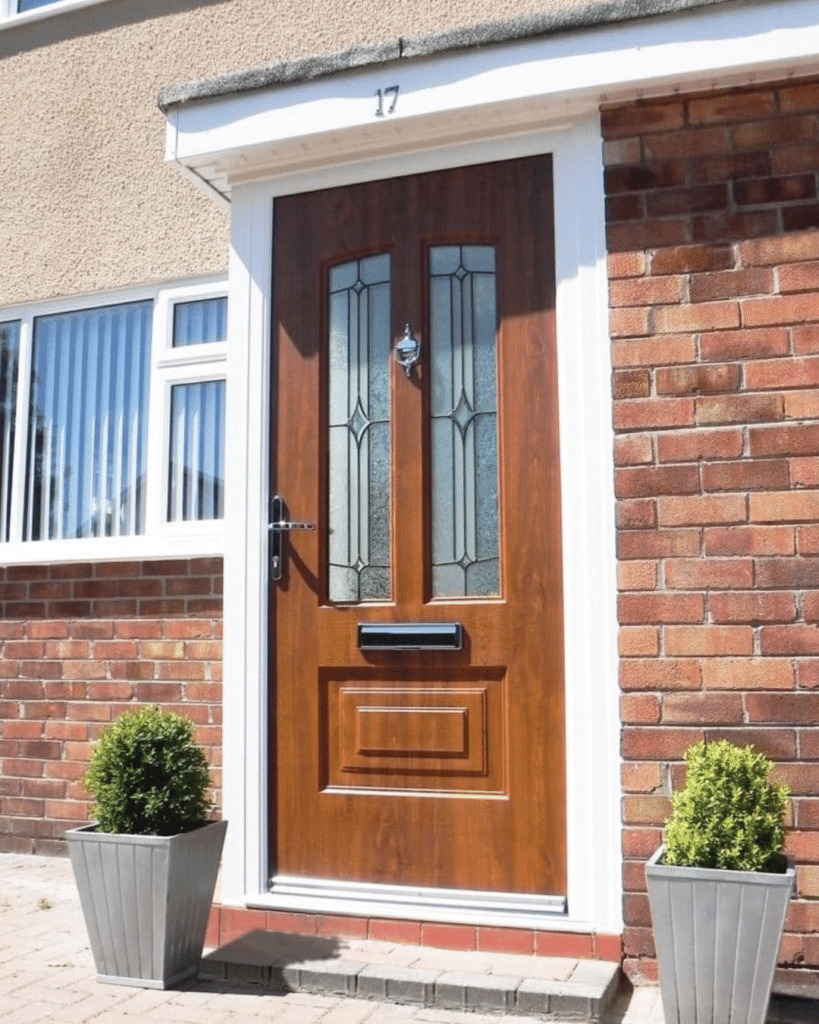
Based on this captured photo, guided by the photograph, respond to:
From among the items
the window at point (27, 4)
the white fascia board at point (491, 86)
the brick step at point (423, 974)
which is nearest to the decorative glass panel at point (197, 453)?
the white fascia board at point (491, 86)

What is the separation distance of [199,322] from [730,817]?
3.78 meters

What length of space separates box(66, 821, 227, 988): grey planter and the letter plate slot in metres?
0.85

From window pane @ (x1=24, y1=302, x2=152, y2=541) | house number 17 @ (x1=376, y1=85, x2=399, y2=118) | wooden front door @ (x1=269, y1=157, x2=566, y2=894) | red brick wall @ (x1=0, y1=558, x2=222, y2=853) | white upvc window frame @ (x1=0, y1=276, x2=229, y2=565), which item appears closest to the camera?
wooden front door @ (x1=269, y1=157, x2=566, y2=894)

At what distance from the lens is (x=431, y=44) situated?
147 inches

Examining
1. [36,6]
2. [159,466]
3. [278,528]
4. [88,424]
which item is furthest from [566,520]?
[36,6]

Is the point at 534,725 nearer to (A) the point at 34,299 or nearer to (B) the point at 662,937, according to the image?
(B) the point at 662,937

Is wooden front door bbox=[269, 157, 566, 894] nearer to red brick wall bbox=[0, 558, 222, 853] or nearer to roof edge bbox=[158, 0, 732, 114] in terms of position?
roof edge bbox=[158, 0, 732, 114]

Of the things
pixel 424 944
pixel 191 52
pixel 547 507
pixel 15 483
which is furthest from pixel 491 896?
pixel 191 52

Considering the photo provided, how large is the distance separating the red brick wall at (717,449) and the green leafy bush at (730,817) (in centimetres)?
36

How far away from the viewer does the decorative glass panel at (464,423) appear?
12.6 feet

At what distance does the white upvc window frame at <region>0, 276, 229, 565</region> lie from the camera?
538cm

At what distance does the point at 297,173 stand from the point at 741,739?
8.45ft

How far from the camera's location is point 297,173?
4152 millimetres

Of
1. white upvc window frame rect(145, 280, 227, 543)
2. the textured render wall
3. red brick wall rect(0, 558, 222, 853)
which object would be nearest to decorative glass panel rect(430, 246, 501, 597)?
red brick wall rect(0, 558, 222, 853)
